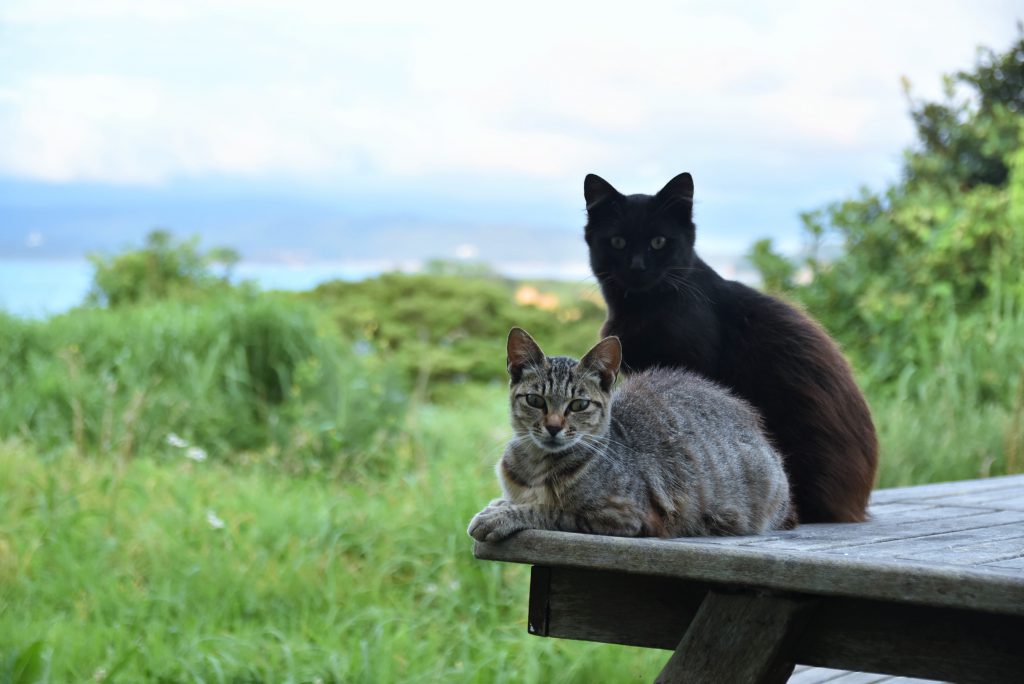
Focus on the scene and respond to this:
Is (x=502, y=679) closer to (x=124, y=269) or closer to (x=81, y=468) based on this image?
(x=81, y=468)

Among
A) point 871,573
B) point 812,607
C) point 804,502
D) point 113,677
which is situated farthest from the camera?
point 113,677

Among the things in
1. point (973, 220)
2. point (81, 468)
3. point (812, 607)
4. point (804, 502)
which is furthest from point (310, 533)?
point (973, 220)

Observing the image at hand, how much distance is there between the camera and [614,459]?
7.40 ft

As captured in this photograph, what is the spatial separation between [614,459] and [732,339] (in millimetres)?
624

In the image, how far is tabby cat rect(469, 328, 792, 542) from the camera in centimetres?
221

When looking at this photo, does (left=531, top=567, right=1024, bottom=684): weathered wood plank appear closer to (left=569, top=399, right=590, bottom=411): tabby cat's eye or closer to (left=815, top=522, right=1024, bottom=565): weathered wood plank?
(left=815, top=522, right=1024, bottom=565): weathered wood plank

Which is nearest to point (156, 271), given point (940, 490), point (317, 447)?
point (317, 447)

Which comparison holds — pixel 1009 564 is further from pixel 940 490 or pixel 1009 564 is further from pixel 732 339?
pixel 940 490

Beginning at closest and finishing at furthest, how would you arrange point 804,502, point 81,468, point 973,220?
point 804,502 < point 81,468 < point 973,220

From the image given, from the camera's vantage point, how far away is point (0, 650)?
12.1 ft

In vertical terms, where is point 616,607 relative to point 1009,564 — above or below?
below

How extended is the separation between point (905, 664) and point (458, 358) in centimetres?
1046

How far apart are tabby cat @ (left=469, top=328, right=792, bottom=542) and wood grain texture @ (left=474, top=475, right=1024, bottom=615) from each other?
79 millimetres

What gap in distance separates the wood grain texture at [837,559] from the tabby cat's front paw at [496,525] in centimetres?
2
